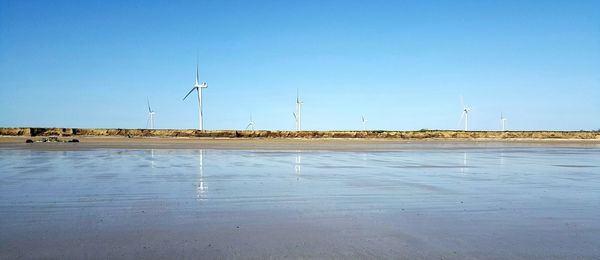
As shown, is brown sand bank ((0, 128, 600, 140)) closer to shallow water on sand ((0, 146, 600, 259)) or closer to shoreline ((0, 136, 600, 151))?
shoreline ((0, 136, 600, 151))

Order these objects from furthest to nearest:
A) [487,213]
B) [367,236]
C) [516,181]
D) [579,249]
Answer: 1. [516,181]
2. [487,213]
3. [367,236]
4. [579,249]

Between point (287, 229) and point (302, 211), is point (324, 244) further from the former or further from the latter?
point (302, 211)

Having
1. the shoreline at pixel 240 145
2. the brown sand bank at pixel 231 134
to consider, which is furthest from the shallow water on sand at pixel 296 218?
the brown sand bank at pixel 231 134

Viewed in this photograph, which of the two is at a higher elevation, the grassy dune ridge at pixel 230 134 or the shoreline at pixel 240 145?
the grassy dune ridge at pixel 230 134

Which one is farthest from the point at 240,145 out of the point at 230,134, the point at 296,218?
the point at 230,134

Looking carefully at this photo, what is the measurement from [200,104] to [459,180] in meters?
59.3

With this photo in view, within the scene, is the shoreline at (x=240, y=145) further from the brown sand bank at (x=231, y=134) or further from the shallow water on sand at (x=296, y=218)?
the shallow water on sand at (x=296, y=218)

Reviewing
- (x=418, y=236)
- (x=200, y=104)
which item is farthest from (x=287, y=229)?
(x=200, y=104)

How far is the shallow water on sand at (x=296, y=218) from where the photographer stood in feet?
13.4

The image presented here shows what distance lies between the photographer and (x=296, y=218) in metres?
5.55

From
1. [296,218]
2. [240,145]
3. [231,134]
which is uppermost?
[231,134]

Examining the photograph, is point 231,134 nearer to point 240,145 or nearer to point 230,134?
point 230,134

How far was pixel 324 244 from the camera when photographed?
4.27 meters

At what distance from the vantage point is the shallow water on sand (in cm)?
410
